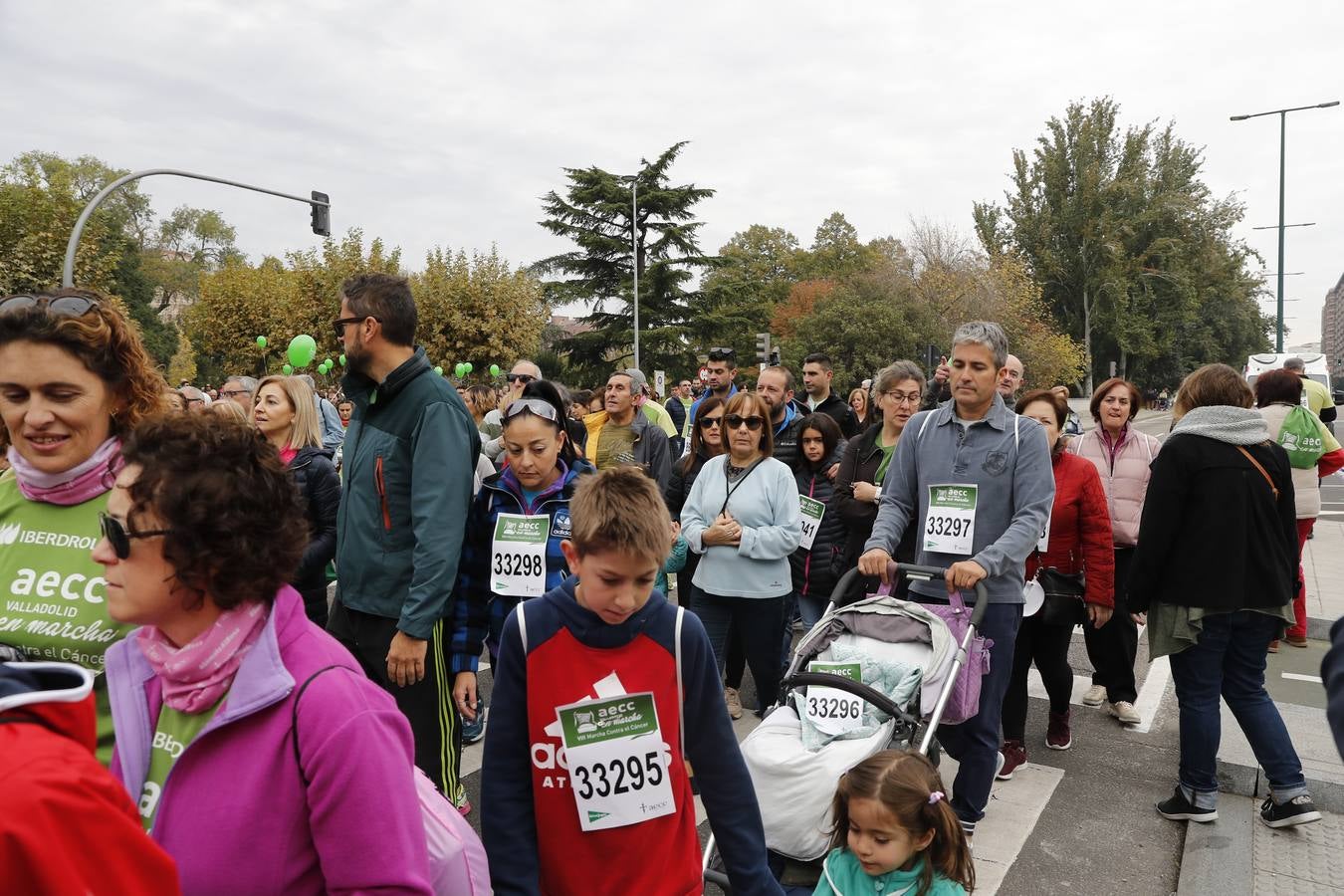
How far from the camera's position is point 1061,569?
508cm

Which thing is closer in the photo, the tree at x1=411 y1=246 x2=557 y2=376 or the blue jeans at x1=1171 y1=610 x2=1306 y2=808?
the blue jeans at x1=1171 y1=610 x2=1306 y2=808

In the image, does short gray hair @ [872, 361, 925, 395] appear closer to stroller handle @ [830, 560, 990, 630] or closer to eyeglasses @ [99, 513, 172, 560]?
stroller handle @ [830, 560, 990, 630]

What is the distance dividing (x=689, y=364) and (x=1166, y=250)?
25.2 meters

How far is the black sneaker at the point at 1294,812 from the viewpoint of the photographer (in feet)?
13.5

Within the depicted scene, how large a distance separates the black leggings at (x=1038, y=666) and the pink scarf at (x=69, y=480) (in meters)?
4.33

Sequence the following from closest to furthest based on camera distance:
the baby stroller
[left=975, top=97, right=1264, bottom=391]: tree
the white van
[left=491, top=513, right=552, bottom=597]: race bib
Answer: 1. the baby stroller
2. [left=491, top=513, right=552, bottom=597]: race bib
3. the white van
4. [left=975, top=97, right=1264, bottom=391]: tree

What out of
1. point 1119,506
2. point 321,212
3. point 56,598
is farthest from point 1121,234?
point 56,598

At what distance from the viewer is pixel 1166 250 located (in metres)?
46.9

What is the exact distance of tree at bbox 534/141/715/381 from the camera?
43.5 meters

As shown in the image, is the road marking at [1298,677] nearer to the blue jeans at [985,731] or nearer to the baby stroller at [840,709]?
the blue jeans at [985,731]

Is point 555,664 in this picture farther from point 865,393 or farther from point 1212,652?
point 865,393

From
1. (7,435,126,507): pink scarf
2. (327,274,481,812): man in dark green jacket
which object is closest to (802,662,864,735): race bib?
(327,274,481,812): man in dark green jacket

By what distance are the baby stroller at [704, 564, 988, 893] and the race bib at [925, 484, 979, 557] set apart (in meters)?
0.16

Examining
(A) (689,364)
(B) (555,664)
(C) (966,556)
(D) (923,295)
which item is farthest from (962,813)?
(A) (689,364)
